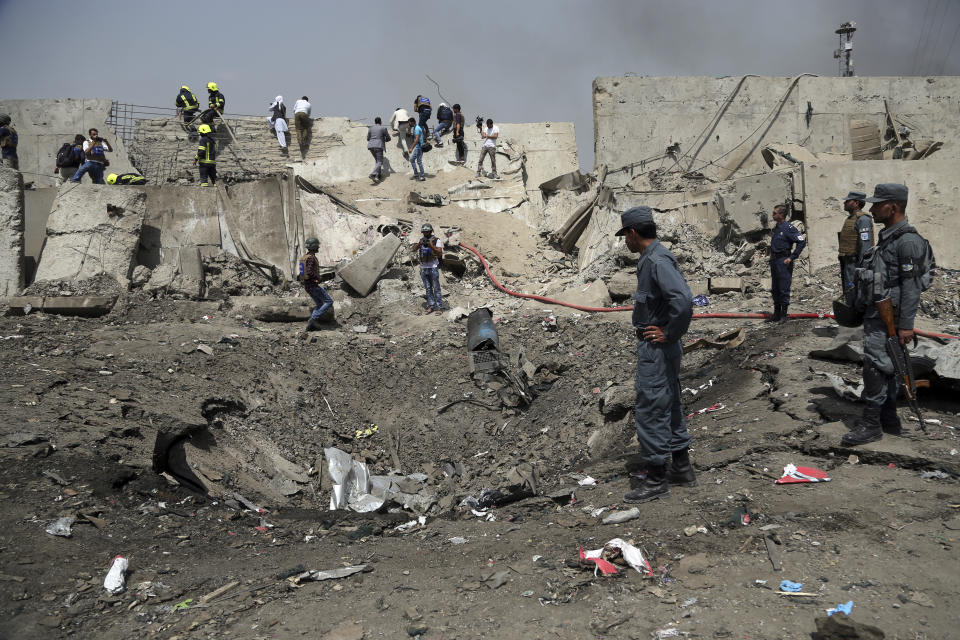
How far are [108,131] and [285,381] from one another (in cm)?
1078

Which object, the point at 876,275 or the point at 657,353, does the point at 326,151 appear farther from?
the point at 876,275

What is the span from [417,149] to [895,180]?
31.3 feet

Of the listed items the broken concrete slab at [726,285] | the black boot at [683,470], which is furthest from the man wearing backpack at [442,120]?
the black boot at [683,470]

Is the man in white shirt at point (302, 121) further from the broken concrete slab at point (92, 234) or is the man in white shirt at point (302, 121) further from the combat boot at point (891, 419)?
the combat boot at point (891, 419)

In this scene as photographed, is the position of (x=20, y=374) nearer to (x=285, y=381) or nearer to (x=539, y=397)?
(x=285, y=381)

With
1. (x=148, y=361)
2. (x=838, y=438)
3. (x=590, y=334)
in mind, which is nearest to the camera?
(x=838, y=438)

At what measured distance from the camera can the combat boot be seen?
4367 millimetres

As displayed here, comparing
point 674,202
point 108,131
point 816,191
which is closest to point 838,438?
point 816,191

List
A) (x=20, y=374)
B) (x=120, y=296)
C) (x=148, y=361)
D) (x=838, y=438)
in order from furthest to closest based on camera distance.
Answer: (x=120, y=296) < (x=148, y=361) < (x=20, y=374) < (x=838, y=438)

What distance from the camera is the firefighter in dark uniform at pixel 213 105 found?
1512 centimetres

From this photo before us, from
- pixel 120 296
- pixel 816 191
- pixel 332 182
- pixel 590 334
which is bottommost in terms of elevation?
pixel 590 334

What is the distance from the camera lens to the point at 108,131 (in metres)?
15.3

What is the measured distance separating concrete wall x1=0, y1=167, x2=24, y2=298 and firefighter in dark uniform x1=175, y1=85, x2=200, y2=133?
5.56 metres

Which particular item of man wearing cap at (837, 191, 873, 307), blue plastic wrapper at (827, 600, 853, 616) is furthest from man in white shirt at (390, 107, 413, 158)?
blue plastic wrapper at (827, 600, 853, 616)
